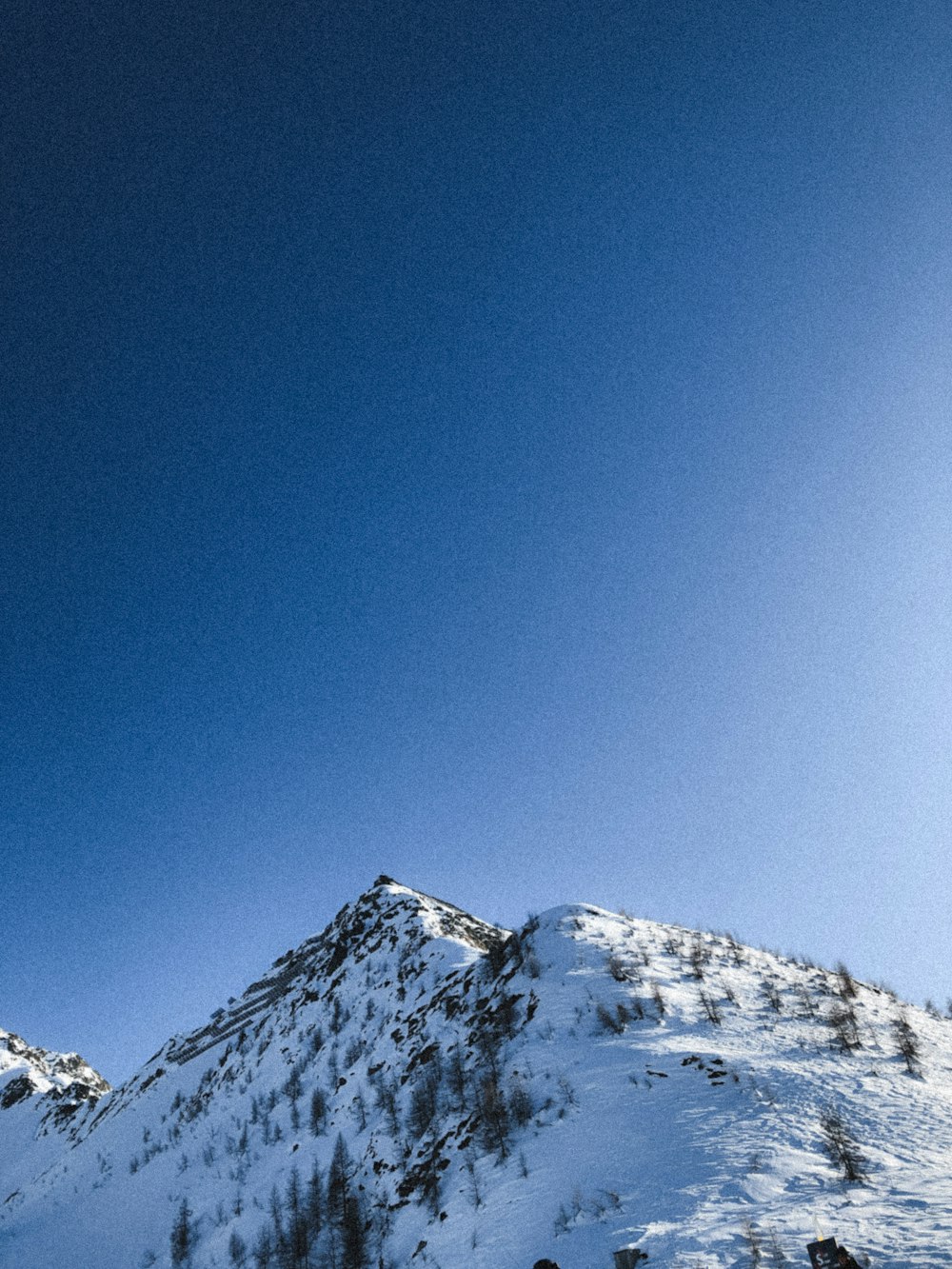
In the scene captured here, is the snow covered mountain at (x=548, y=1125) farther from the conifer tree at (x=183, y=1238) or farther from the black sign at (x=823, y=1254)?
the black sign at (x=823, y=1254)

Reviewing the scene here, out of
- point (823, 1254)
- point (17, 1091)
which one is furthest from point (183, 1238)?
point (17, 1091)

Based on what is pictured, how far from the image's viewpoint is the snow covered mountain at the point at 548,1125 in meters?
7.67

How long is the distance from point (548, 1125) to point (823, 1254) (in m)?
6.63

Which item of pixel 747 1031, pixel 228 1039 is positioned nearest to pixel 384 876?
pixel 228 1039

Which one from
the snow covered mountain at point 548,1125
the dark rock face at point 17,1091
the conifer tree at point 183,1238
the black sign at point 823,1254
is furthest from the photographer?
the dark rock face at point 17,1091

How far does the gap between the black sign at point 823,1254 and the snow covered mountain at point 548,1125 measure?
2.17 feet

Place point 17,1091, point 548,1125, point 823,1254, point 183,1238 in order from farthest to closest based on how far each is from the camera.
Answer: point 17,1091, point 183,1238, point 548,1125, point 823,1254

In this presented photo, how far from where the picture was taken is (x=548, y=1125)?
11.2 meters

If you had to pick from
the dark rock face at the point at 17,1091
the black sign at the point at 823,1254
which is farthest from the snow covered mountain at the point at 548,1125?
the dark rock face at the point at 17,1091

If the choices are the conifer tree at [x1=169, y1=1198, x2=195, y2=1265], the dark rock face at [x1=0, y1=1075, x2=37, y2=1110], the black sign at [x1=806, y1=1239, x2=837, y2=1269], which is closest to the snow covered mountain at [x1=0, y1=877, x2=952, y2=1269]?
the conifer tree at [x1=169, y1=1198, x2=195, y2=1265]

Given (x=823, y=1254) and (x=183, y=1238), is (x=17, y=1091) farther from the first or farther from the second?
(x=823, y=1254)

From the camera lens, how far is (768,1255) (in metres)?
6.38

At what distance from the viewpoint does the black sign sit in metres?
5.61

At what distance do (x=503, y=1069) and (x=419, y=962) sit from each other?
10.9 m
